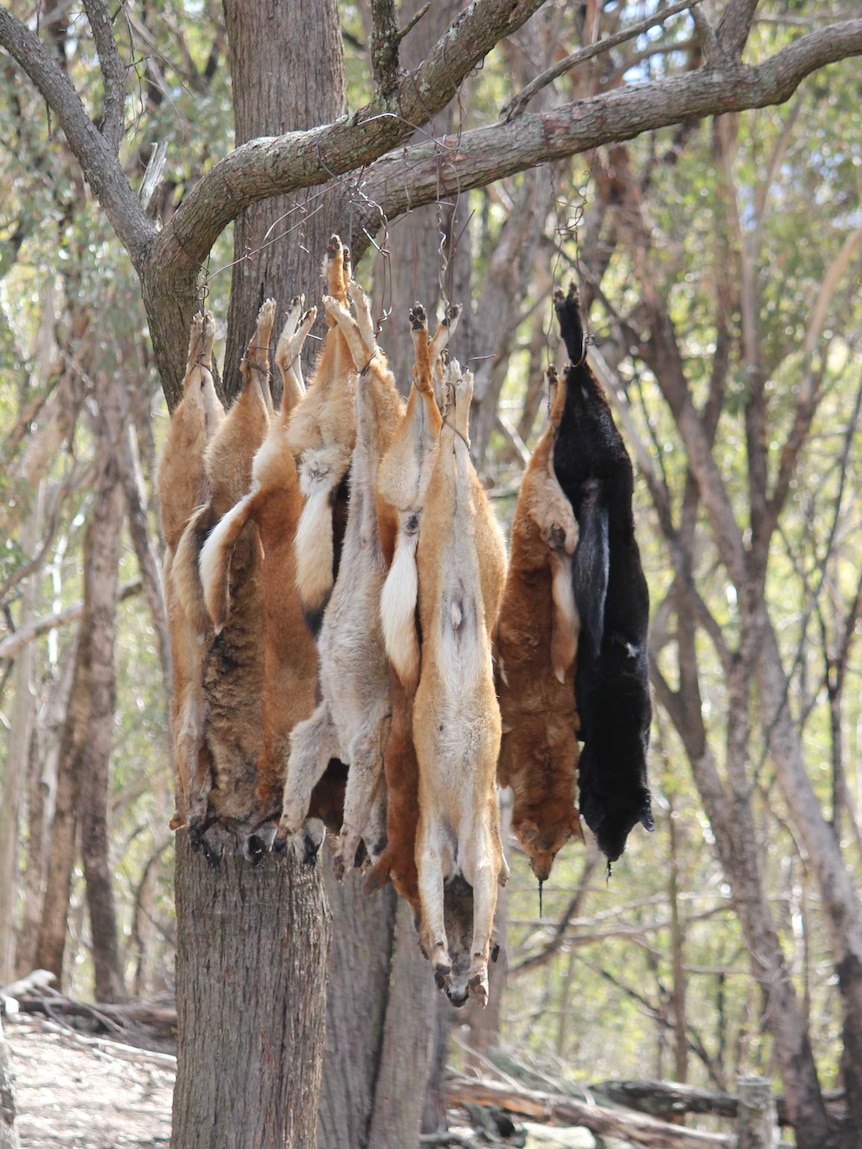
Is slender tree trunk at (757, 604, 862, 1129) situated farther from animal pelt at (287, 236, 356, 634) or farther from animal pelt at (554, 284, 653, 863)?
animal pelt at (287, 236, 356, 634)

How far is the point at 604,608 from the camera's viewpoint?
3.33 meters

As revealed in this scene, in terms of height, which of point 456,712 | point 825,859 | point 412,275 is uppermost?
point 412,275

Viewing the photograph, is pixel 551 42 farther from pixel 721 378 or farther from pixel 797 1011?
pixel 797 1011

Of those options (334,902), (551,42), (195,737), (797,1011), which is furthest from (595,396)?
(797,1011)

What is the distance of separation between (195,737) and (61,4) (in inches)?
305

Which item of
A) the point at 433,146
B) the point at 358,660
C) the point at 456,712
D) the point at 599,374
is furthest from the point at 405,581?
the point at 599,374

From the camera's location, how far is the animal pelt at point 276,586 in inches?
127

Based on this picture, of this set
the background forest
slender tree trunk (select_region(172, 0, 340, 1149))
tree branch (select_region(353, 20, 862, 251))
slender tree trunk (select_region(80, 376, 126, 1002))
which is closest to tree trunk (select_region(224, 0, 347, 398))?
slender tree trunk (select_region(172, 0, 340, 1149))

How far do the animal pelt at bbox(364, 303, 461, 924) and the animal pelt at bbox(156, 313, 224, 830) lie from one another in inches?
27.0

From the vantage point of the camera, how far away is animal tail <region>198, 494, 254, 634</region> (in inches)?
129

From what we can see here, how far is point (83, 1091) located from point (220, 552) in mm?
4270

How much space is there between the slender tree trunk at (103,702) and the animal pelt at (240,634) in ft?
19.2

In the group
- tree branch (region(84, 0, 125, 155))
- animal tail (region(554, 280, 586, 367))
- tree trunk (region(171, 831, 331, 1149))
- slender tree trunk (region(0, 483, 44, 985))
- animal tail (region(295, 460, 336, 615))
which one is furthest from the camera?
slender tree trunk (region(0, 483, 44, 985))

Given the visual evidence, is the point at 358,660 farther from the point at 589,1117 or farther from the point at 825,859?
the point at 825,859
